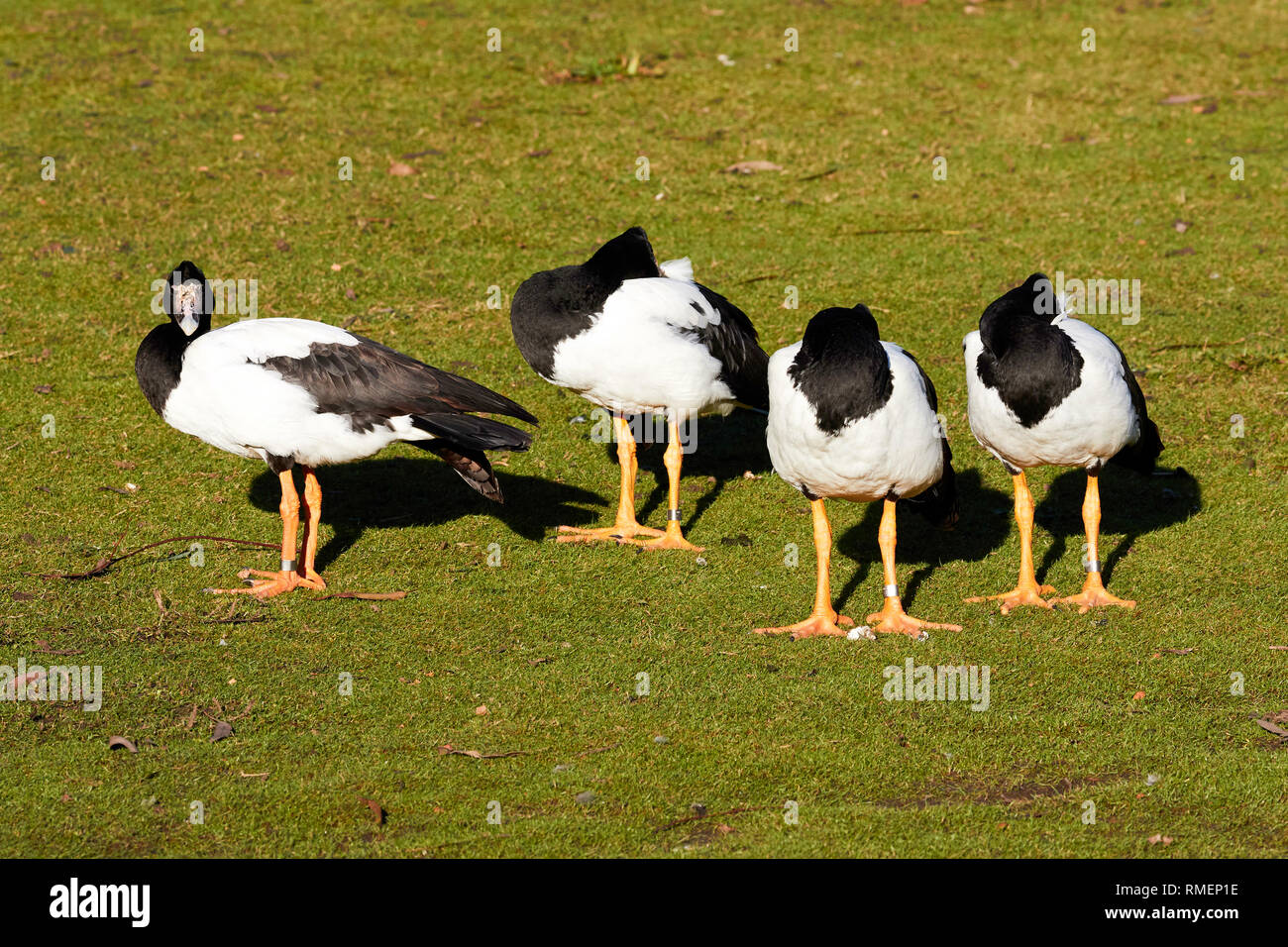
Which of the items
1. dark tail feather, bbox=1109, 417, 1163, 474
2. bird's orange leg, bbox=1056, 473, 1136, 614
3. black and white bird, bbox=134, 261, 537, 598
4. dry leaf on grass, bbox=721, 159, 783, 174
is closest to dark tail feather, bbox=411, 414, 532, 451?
black and white bird, bbox=134, 261, 537, 598

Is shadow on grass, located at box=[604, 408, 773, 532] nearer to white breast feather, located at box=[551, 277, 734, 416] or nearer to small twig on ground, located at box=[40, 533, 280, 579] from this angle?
white breast feather, located at box=[551, 277, 734, 416]

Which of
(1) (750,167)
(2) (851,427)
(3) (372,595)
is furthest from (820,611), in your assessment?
(1) (750,167)

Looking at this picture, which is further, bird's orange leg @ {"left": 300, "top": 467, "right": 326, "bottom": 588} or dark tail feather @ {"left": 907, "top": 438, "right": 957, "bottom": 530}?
bird's orange leg @ {"left": 300, "top": 467, "right": 326, "bottom": 588}

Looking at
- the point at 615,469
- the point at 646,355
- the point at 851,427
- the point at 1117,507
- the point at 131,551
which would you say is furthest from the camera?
the point at 615,469

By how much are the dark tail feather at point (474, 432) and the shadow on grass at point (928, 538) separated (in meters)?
2.33

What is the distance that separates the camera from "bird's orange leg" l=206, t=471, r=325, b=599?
29.5ft

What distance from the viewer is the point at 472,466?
364 inches

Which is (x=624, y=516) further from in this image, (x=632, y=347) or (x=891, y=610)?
(x=891, y=610)

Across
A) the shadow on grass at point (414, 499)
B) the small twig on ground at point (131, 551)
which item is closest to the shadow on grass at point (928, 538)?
the shadow on grass at point (414, 499)

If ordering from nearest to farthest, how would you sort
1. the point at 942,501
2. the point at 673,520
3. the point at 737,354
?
the point at 942,501 → the point at 673,520 → the point at 737,354

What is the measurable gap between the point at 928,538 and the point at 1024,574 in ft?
3.97

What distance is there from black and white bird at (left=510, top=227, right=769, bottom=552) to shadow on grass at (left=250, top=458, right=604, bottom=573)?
44 centimetres

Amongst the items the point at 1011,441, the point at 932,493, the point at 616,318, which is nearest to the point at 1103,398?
the point at 1011,441
